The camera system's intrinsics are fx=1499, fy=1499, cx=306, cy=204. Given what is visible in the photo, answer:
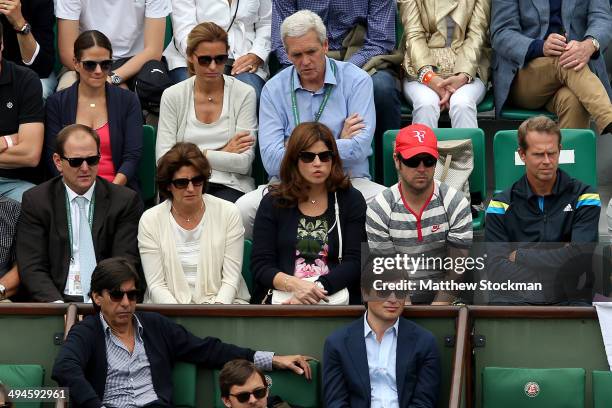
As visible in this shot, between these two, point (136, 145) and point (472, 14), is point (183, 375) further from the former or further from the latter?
point (472, 14)

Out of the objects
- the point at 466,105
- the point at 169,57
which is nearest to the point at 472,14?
the point at 466,105

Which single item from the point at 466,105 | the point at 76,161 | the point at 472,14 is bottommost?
the point at 76,161

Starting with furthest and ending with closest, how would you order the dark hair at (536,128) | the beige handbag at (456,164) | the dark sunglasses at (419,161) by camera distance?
the beige handbag at (456,164) → the dark hair at (536,128) → the dark sunglasses at (419,161)

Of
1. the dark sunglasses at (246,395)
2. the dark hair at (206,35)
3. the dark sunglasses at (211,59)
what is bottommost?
the dark sunglasses at (246,395)

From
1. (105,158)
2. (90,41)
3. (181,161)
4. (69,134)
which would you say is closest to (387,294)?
(181,161)

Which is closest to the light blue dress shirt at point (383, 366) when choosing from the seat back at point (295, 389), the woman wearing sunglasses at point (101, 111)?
the seat back at point (295, 389)

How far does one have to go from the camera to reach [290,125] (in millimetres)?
8945

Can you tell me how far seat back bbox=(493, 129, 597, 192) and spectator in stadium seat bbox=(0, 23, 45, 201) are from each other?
275 cm

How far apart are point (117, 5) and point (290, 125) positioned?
1711mm

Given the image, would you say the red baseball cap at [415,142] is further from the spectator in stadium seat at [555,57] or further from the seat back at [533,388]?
the spectator in stadium seat at [555,57]

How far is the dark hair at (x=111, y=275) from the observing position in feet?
24.0

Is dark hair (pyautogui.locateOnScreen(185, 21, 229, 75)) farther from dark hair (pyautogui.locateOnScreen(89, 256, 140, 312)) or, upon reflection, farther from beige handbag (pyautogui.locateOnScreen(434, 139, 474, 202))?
dark hair (pyautogui.locateOnScreen(89, 256, 140, 312))

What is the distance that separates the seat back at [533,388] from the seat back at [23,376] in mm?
2200

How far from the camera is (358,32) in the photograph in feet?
32.1
